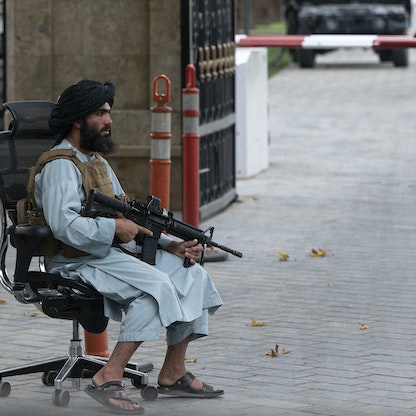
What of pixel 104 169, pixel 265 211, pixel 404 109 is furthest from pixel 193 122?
pixel 404 109

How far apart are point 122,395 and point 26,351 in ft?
4.95

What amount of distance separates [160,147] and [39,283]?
2.66 m

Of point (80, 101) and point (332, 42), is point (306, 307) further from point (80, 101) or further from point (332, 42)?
point (332, 42)

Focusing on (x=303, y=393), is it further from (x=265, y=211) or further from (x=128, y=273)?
(x=265, y=211)

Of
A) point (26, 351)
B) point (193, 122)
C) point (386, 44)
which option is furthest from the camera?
point (386, 44)

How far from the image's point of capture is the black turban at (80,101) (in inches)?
245

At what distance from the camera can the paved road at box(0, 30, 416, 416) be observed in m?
6.33

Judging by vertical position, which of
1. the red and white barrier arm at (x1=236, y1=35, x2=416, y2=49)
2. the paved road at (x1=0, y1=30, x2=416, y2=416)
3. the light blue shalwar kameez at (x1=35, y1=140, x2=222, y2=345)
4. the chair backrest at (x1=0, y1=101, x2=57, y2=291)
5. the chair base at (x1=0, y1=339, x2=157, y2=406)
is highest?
the red and white barrier arm at (x1=236, y1=35, x2=416, y2=49)

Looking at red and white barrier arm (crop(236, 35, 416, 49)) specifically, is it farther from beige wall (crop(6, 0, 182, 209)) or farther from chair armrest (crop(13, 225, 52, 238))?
chair armrest (crop(13, 225, 52, 238))

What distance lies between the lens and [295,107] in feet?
79.5

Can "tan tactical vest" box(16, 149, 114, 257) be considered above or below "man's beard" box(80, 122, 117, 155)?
below

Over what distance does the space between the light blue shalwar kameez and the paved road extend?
360 millimetres

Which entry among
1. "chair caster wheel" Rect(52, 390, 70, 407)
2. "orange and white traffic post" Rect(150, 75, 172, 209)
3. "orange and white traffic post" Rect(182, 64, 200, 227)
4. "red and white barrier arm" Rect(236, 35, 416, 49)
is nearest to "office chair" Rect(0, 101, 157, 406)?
"chair caster wheel" Rect(52, 390, 70, 407)

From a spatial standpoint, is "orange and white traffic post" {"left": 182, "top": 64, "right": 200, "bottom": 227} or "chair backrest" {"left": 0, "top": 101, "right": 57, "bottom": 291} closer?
"chair backrest" {"left": 0, "top": 101, "right": 57, "bottom": 291}
